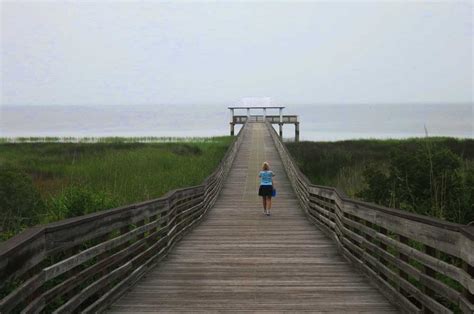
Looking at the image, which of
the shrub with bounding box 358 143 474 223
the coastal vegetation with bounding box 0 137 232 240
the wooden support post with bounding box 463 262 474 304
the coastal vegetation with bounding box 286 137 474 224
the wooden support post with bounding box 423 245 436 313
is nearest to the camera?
the wooden support post with bounding box 463 262 474 304

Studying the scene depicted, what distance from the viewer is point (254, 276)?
737cm

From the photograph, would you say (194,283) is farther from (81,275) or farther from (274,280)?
(81,275)

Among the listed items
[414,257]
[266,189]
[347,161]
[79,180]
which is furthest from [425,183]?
[347,161]

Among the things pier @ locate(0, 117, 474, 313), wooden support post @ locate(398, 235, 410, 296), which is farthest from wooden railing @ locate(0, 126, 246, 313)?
wooden support post @ locate(398, 235, 410, 296)

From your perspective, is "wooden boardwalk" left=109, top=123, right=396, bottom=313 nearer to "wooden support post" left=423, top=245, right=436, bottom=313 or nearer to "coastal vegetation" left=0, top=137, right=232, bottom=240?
"wooden support post" left=423, top=245, right=436, bottom=313

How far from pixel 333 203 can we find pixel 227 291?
483 cm

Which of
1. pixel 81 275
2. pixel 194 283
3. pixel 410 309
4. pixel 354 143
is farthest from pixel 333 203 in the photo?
pixel 354 143

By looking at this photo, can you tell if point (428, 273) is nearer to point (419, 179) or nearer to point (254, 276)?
point (254, 276)

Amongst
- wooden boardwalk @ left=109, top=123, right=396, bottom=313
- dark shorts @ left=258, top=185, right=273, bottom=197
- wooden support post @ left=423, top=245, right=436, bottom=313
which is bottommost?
wooden boardwalk @ left=109, top=123, right=396, bottom=313

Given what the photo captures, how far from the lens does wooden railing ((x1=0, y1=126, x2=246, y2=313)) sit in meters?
3.97

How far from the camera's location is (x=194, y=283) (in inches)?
273

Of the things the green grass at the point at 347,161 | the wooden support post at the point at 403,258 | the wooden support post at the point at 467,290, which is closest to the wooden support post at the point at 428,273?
the wooden support post at the point at 403,258

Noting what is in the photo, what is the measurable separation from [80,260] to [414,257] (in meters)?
3.06

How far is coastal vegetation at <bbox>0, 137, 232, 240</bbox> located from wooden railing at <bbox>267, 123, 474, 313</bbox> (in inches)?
162
